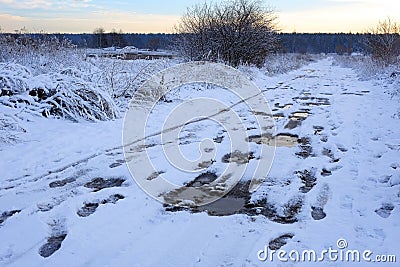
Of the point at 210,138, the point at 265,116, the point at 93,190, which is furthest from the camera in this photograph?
the point at 265,116

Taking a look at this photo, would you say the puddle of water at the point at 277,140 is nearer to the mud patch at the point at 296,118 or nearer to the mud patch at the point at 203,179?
the mud patch at the point at 296,118

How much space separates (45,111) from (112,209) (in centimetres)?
540

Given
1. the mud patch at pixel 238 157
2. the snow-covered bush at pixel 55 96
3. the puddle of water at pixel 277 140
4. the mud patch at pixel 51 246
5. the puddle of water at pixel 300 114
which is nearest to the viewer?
the mud patch at pixel 51 246

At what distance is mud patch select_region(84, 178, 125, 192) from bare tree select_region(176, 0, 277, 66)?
1527 cm

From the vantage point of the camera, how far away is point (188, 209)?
4.30 metres

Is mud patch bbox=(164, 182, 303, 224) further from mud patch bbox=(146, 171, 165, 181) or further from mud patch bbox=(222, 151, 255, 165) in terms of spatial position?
mud patch bbox=(222, 151, 255, 165)

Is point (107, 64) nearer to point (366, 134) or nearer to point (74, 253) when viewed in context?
point (366, 134)

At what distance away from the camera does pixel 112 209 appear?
167 inches

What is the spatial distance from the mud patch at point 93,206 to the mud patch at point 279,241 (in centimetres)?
193

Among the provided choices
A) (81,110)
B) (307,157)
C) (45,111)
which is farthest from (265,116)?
(45,111)

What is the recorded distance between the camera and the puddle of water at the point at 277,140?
726 cm

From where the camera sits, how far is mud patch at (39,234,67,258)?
334 centimetres

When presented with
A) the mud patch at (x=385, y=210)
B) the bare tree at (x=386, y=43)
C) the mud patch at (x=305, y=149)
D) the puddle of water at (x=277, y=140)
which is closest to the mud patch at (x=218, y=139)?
the puddle of water at (x=277, y=140)

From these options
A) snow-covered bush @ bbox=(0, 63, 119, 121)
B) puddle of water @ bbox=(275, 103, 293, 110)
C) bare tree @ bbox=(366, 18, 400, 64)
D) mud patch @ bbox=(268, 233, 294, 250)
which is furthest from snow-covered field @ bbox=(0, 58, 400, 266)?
bare tree @ bbox=(366, 18, 400, 64)
